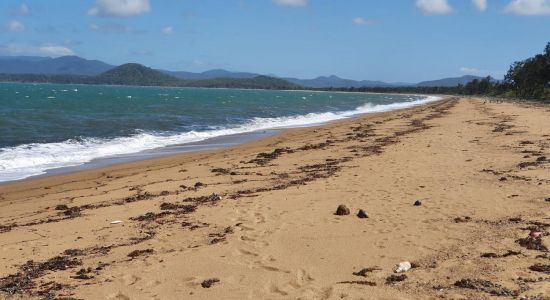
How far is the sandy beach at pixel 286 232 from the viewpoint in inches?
204

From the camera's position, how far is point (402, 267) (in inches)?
214

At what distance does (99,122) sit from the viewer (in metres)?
29.4

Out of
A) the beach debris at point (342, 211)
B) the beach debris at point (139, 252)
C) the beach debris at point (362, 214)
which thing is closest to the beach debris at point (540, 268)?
the beach debris at point (362, 214)

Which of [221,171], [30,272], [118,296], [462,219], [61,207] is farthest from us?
[221,171]

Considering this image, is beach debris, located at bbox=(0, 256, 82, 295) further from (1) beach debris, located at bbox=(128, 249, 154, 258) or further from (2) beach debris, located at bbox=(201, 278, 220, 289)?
(2) beach debris, located at bbox=(201, 278, 220, 289)

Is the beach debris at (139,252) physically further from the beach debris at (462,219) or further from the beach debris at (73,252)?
the beach debris at (462,219)

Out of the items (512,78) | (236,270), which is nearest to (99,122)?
(236,270)

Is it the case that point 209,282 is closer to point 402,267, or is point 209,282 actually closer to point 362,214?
point 402,267

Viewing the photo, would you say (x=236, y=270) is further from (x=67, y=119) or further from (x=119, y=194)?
(x=67, y=119)

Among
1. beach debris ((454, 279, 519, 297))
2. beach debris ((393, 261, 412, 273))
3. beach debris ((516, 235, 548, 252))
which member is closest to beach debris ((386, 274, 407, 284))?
beach debris ((393, 261, 412, 273))

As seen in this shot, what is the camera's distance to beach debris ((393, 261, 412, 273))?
212 inches

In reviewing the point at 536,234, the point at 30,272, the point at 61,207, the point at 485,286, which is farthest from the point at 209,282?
the point at 61,207

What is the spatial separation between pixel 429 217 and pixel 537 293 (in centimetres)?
283

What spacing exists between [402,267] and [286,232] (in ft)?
6.46
